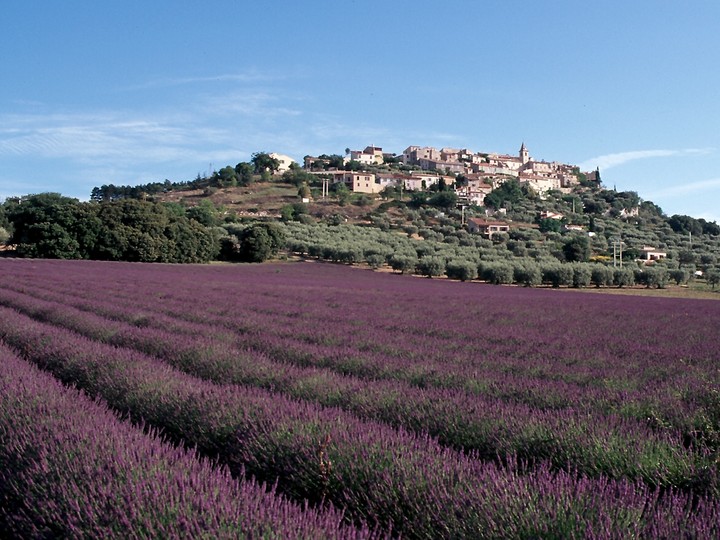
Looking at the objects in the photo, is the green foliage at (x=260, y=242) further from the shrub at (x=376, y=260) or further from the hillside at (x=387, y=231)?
the shrub at (x=376, y=260)

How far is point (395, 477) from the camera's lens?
3205mm

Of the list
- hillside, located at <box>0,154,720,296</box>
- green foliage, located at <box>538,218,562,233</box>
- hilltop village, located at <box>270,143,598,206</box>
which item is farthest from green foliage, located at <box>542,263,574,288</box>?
hilltop village, located at <box>270,143,598,206</box>

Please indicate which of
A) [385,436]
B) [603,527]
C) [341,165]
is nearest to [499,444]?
[385,436]

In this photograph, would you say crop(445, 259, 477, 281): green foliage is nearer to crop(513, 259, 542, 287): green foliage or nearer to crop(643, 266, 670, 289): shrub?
crop(513, 259, 542, 287): green foliage

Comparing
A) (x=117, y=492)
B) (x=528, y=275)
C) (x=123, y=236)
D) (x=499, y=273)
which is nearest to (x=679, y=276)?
(x=528, y=275)

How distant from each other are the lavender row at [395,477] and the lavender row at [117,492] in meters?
0.41

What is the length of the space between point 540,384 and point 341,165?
495 feet

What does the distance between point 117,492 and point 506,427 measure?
2.66m

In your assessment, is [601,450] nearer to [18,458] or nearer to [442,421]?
[442,421]

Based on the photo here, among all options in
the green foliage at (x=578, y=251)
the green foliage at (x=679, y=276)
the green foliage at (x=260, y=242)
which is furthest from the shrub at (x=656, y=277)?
the green foliage at (x=260, y=242)

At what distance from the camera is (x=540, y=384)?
6223 mm

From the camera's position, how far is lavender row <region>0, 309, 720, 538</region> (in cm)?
254

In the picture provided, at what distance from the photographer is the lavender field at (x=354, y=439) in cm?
262

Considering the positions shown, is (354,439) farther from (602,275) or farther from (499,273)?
(602,275)
